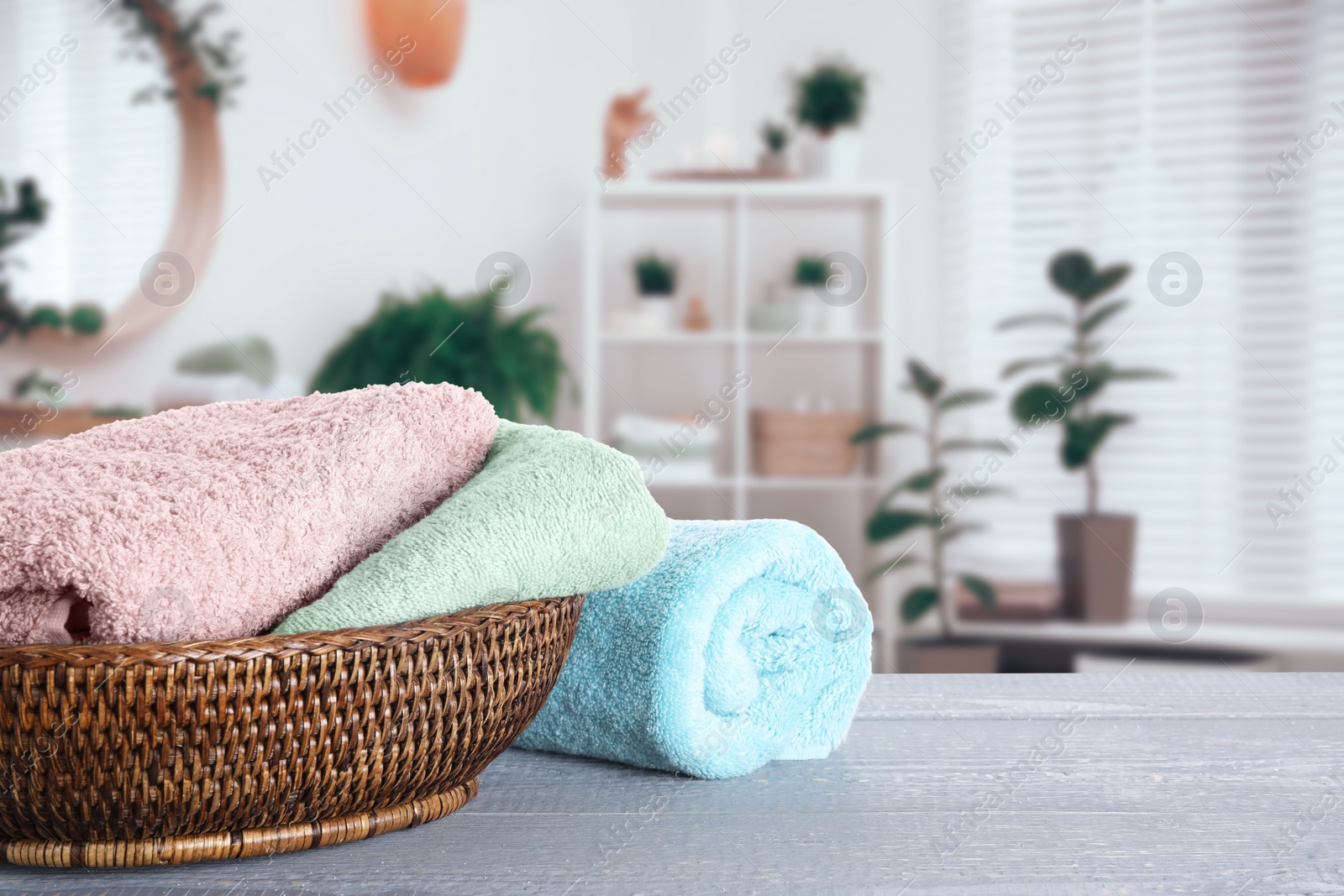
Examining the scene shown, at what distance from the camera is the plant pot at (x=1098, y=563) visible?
6.19 feet

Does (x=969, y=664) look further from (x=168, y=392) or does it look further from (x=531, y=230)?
(x=168, y=392)

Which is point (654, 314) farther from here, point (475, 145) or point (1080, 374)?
point (1080, 374)

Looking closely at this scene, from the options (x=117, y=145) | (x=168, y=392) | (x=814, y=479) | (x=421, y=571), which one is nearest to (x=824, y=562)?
(x=421, y=571)

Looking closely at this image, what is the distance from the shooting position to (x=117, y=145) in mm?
1901

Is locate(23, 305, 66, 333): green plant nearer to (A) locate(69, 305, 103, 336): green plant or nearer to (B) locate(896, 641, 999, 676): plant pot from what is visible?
(A) locate(69, 305, 103, 336): green plant

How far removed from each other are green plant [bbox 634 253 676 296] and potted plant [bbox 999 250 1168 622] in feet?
2.11

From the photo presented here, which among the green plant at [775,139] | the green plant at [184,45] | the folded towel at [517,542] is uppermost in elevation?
the green plant at [184,45]

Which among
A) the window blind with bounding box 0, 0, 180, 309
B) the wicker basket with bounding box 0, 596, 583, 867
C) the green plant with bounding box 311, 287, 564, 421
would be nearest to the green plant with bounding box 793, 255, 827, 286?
the green plant with bounding box 311, 287, 564, 421

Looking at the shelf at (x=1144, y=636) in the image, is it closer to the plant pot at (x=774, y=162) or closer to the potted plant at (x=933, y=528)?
the potted plant at (x=933, y=528)

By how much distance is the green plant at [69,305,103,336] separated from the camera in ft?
6.25

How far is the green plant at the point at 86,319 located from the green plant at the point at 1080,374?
1627 millimetres

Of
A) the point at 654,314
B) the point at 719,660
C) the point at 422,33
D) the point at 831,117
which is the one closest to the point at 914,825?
the point at 719,660

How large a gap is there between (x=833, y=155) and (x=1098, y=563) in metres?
0.86

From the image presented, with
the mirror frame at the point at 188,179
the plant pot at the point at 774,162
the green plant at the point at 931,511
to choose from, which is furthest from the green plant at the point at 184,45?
the green plant at the point at 931,511
